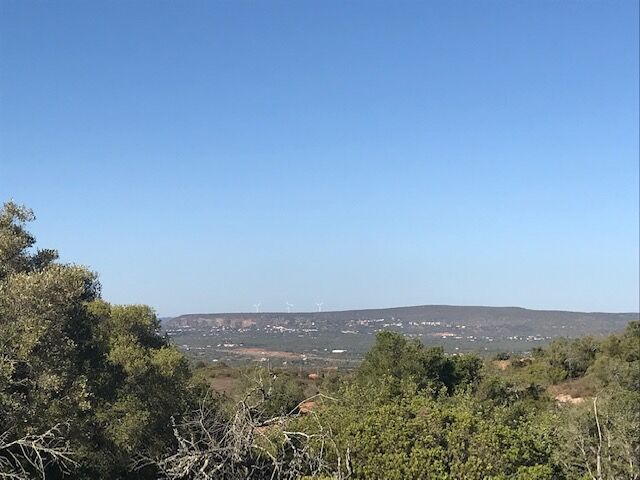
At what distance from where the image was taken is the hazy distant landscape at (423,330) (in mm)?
142375

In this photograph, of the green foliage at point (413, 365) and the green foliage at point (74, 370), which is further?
the green foliage at point (413, 365)

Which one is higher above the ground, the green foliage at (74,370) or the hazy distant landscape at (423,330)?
the green foliage at (74,370)

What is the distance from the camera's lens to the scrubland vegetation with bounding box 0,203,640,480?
37.2ft

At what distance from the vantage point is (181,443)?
438 inches

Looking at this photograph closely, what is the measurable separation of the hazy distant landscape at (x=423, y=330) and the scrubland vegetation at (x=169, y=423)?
110741 mm

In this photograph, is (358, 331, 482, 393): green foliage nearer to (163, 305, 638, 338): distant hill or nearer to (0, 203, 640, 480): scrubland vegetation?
(0, 203, 640, 480): scrubland vegetation

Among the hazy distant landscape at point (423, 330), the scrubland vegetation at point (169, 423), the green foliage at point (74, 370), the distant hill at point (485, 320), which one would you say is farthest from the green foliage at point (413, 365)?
the distant hill at point (485, 320)

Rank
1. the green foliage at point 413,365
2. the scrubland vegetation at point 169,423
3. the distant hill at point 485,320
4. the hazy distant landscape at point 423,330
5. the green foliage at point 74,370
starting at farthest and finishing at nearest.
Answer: the distant hill at point 485,320, the hazy distant landscape at point 423,330, the green foliage at point 413,365, the green foliage at point 74,370, the scrubland vegetation at point 169,423

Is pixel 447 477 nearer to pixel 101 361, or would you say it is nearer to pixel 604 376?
pixel 101 361

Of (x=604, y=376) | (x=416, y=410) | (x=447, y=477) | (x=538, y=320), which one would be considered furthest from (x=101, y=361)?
(x=538, y=320)

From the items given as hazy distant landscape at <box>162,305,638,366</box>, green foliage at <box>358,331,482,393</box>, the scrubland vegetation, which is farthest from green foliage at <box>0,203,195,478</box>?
hazy distant landscape at <box>162,305,638,366</box>

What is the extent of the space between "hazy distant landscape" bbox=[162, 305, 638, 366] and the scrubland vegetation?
110741mm

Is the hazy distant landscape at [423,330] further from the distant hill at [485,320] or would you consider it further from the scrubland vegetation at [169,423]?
the scrubland vegetation at [169,423]

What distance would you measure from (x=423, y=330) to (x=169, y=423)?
16277 centimetres
